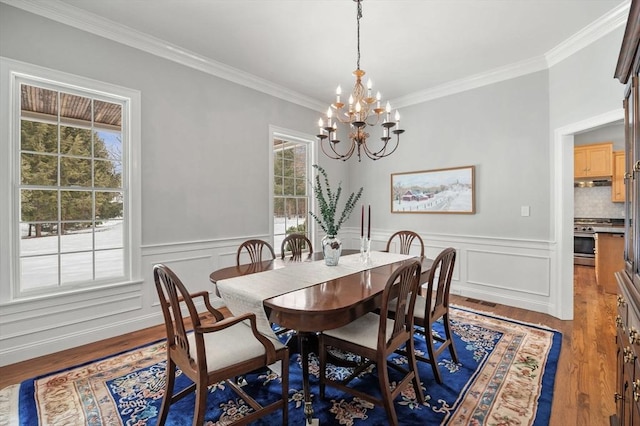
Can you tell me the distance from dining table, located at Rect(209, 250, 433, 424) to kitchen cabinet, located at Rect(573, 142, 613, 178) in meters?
5.81

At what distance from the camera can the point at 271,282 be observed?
2.10 m

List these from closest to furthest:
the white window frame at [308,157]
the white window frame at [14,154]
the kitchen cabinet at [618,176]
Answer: the white window frame at [14,154] < the white window frame at [308,157] < the kitchen cabinet at [618,176]

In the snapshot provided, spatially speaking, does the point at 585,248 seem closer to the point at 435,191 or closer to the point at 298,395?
the point at 435,191

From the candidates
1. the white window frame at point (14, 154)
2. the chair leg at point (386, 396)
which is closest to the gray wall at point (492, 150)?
the chair leg at point (386, 396)

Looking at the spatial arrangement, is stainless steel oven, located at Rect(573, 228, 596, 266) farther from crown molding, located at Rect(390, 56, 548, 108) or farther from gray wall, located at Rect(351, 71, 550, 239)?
crown molding, located at Rect(390, 56, 548, 108)

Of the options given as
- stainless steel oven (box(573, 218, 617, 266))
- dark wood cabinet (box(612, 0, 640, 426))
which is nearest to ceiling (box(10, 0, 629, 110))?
dark wood cabinet (box(612, 0, 640, 426))

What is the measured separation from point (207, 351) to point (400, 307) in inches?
44.9

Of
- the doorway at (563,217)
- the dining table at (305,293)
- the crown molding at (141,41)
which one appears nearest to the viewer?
the dining table at (305,293)

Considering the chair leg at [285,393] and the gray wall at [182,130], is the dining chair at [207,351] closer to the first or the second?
the chair leg at [285,393]

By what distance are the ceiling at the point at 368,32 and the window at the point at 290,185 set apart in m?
1.06

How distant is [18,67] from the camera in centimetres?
244

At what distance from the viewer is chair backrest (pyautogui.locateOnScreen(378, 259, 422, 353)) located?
166 centimetres

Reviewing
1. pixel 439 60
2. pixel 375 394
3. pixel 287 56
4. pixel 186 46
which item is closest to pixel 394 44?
pixel 439 60

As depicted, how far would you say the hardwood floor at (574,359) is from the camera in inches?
75.2
